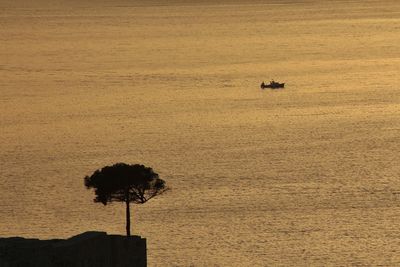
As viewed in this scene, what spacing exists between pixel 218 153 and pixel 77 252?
2467 inches

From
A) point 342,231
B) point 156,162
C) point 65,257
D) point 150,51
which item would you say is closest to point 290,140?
point 156,162

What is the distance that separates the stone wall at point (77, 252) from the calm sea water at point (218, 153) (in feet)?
88.2

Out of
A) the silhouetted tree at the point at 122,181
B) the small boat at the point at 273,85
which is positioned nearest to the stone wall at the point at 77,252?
the silhouetted tree at the point at 122,181

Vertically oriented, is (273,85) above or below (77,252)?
above

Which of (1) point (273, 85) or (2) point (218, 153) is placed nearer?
(2) point (218, 153)

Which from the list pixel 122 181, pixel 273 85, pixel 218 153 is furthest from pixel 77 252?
pixel 273 85

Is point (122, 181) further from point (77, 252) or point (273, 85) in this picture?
point (273, 85)

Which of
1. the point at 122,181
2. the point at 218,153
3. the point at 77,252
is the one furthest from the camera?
the point at 218,153

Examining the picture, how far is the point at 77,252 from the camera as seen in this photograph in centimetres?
3469

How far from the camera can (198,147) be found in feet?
328

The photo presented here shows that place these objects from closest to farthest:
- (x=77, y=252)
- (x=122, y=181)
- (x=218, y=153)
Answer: (x=77, y=252), (x=122, y=181), (x=218, y=153)

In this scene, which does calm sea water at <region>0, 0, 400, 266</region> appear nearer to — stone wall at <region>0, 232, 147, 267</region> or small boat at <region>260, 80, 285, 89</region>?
small boat at <region>260, 80, 285, 89</region>

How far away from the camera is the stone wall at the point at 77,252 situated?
33844mm

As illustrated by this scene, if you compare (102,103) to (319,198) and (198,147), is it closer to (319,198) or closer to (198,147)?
(198,147)
